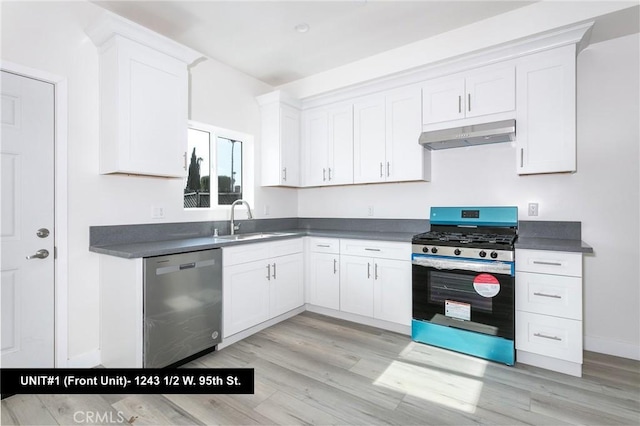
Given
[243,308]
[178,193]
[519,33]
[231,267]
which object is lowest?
[243,308]

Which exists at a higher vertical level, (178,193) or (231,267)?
(178,193)

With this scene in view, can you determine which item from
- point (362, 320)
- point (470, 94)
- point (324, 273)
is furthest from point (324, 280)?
point (470, 94)

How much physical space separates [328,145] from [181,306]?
2.38m

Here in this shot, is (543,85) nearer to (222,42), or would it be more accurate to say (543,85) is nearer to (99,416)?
(222,42)

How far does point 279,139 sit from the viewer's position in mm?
3775

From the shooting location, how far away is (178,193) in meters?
3.04

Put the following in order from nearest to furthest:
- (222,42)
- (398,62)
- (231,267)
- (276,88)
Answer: (231,267), (222,42), (398,62), (276,88)

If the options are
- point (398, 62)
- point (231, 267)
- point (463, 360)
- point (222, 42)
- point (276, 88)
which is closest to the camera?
point (463, 360)

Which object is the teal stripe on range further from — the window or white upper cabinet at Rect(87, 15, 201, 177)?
white upper cabinet at Rect(87, 15, 201, 177)

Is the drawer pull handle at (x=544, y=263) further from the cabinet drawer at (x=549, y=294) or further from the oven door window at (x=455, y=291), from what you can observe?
the oven door window at (x=455, y=291)

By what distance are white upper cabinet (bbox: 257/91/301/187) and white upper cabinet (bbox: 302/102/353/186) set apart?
153 mm

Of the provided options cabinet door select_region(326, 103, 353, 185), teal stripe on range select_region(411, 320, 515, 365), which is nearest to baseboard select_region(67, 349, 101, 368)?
teal stripe on range select_region(411, 320, 515, 365)

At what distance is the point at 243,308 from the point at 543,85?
10.4 ft

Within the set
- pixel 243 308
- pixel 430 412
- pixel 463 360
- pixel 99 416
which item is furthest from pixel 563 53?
pixel 99 416
